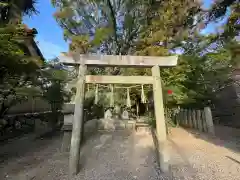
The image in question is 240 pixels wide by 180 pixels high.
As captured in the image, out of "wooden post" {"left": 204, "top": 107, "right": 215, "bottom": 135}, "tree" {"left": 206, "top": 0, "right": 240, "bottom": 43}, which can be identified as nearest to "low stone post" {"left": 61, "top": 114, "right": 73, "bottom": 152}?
"wooden post" {"left": 204, "top": 107, "right": 215, "bottom": 135}

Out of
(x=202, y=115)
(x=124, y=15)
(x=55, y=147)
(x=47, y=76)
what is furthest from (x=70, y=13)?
(x=202, y=115)

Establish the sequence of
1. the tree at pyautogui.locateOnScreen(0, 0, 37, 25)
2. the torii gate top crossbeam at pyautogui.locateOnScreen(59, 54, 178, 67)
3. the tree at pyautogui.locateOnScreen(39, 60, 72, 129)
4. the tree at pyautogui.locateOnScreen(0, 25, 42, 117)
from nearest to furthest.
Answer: the tree at pyautogui.locateOnScreen(0, 25, 42, 117)
the torii gate top crossbeam at pyautogui.locateOnScreen(59, 54, 178, 67)
the tree at pyautogui.locateOnScreen(0, 0, 37, 25)
the tree at pyautogui.locateOnScreen(39, 60, 72, 129)

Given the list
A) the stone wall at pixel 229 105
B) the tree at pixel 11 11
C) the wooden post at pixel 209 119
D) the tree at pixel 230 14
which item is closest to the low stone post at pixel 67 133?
the tree at pixel 11 11

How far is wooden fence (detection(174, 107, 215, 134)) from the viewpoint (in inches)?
225

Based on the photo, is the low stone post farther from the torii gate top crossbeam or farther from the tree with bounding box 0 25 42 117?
the torii gate top crossbeam

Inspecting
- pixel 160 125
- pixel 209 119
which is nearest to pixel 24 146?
pixel 160 125

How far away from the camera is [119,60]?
11.6 feet

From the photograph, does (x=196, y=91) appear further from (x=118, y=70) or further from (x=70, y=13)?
(x=70, y=13)

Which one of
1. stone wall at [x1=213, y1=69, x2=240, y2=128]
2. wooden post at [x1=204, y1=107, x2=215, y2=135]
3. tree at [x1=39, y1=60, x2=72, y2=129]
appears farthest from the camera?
stone wall at [x1=213, y1=69, x2=240, y2=128]

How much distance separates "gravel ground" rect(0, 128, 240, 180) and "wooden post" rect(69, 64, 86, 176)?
194 millimetres

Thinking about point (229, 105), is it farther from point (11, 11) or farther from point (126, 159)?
point (11, 11)

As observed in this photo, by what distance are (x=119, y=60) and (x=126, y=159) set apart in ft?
6.62

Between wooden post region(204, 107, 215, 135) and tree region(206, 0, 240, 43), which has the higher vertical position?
tree region(206, 0, 240, 43)

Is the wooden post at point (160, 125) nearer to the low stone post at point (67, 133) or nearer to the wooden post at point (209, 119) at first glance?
the low stone post at point (67, 133)
